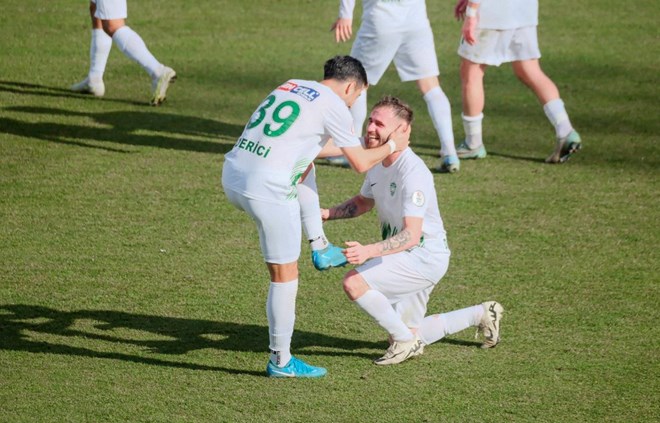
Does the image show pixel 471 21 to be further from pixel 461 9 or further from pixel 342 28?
pixel 342 28

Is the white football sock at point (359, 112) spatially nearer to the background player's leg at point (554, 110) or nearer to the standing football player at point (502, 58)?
the standing football player at point (502, 58)

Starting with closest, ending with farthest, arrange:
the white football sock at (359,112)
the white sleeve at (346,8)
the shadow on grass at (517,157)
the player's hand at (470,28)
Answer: the white sleeve at (346,8) < the white football sock at (359,112) < the player's hand at (470,28) < the shadow on grass at (517,157)

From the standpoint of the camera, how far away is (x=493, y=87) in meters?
10.5

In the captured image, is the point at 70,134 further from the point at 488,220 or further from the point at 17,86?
the point at 488,220

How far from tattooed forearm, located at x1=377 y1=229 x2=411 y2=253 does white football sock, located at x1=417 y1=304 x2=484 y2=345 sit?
0.63 m

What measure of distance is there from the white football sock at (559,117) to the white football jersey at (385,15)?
4.21 ft

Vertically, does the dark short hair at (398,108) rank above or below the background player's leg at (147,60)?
above

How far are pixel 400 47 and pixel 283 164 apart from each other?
3456 millimetres

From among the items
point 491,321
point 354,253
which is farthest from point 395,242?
point 491,321

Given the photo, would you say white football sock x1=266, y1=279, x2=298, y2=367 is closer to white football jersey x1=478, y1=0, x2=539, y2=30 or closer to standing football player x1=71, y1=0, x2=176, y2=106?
white football jersey x1=478, y1=0, x2=539, y2=30

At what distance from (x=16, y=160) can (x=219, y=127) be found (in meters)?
1.72

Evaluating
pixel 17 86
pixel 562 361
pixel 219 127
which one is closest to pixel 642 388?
pixel 562 361

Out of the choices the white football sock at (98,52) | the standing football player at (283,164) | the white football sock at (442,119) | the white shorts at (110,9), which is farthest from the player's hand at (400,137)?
the white football sock at (98,52)

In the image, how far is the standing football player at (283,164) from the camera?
16.4 feet
